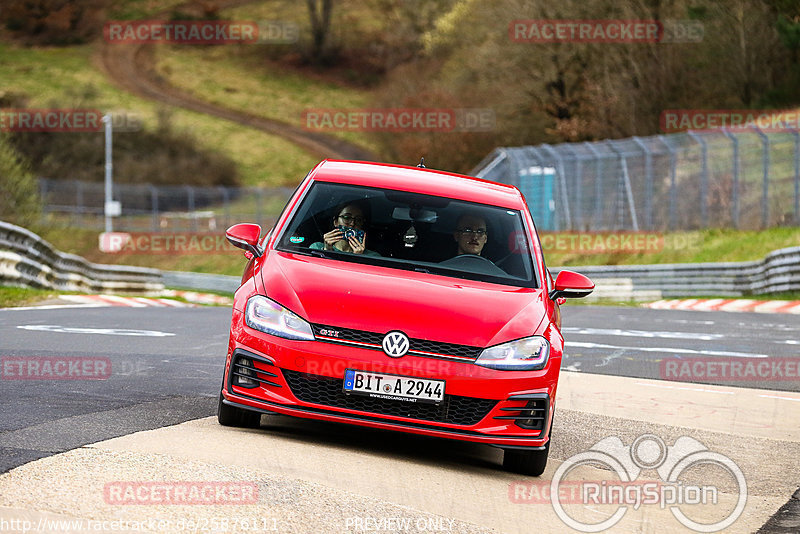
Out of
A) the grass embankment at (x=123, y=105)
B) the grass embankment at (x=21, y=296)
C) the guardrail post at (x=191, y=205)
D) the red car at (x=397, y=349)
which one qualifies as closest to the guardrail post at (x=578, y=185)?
the grass embankment at (x=21, y=296)

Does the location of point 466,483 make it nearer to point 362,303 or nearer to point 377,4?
point 362,303

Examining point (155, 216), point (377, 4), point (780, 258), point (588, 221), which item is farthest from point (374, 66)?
point (780, 258)

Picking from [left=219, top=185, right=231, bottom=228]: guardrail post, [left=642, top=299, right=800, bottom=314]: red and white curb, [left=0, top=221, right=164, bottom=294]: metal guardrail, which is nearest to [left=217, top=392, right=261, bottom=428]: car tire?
[left=0, top=221, right=164, bottom=294]: metal guardrail

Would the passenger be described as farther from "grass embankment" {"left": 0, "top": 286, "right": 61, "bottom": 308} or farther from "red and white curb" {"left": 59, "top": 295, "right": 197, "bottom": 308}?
"red and white curb" {"left": 59, "top": 295, "right": 197, "bottom": 308}

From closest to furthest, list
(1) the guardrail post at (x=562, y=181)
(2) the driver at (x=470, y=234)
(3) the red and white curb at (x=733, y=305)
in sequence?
(2) the driver at (x=470, y=234), (3) the red and white curb at (x=733, y=305), (1) the guardrail post at (x=562, y=181)

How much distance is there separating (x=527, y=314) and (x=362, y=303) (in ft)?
3.22

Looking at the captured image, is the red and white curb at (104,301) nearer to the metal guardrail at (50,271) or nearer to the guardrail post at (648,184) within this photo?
the metal guardrail at (50,271)

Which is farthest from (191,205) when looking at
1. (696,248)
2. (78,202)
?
(696,248)

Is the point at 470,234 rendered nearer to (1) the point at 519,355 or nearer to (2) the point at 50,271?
(1) the point at 519,355

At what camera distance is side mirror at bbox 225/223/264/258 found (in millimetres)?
7812

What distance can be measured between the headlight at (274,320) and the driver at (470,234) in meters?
1.56

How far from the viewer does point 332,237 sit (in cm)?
793

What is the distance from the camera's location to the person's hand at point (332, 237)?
7.90m

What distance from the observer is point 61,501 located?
16.4 ft
